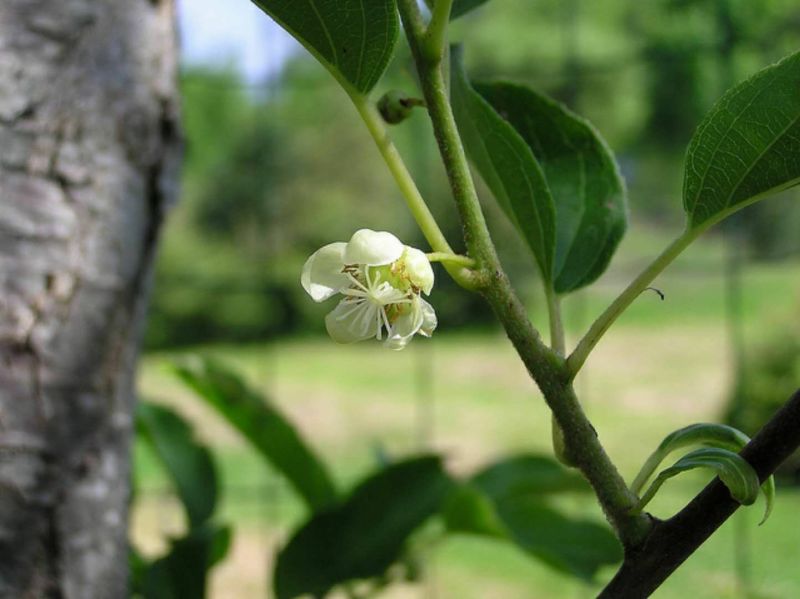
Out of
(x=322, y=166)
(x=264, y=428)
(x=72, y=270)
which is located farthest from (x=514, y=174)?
(x=322, y=166)

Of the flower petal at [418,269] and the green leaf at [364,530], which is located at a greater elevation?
the flower petal at [418,269]

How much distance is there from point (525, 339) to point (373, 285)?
6 cm

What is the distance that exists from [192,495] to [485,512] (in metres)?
0.22

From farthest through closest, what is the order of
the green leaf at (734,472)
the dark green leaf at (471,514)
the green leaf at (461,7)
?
the dark green leaf at (471,514)
the green leaf at (461,7)
the green leaf at (734,472)

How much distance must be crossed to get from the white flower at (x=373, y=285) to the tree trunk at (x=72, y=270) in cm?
30

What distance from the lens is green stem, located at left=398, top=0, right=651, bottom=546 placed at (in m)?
0.28

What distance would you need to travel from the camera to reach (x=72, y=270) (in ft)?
1.87

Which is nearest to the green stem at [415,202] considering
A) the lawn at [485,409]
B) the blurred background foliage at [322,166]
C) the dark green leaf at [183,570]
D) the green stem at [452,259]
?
the green stem at [452,259]

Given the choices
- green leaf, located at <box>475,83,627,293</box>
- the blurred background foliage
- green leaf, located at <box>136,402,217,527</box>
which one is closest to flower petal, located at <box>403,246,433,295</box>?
green leaf, located at <box>475,83,627,293</box>

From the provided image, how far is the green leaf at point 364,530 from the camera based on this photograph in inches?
25.1

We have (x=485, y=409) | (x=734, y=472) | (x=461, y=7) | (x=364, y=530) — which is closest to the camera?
(x=734, y=472)

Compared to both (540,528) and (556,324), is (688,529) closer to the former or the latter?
(556,324)

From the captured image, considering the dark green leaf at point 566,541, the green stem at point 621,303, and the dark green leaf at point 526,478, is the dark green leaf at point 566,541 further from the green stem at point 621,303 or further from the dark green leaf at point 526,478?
the green stem at point 621,303

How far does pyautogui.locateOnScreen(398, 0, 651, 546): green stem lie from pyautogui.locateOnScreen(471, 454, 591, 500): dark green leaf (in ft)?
1.50
